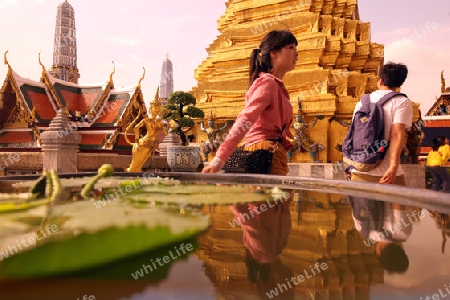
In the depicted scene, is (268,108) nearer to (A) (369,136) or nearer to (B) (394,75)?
(A) (369,136)

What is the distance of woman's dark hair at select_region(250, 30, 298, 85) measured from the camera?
2072 mm

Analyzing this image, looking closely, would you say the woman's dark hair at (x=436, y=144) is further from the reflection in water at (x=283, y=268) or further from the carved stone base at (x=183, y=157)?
the reflection in water at (x=283, y=268)

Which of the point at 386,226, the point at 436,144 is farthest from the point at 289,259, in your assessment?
the point at 436,144

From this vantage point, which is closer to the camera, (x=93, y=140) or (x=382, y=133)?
(x=382, y=133)

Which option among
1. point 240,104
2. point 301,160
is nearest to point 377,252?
point 301,160

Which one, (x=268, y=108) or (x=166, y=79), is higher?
(x=166, y=79)

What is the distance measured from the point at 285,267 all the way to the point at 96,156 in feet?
21.3

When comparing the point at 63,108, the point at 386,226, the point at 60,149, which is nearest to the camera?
the point at 386,226

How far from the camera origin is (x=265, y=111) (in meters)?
1.98

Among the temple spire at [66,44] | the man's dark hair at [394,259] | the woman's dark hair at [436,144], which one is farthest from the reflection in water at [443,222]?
the temple spire at [66,44]

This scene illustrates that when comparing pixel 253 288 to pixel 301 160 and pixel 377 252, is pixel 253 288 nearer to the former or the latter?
pixel 377 252

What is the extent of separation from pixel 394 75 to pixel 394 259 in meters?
2.05

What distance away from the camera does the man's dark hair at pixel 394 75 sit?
2312mm

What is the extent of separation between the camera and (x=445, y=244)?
710 millimetres
